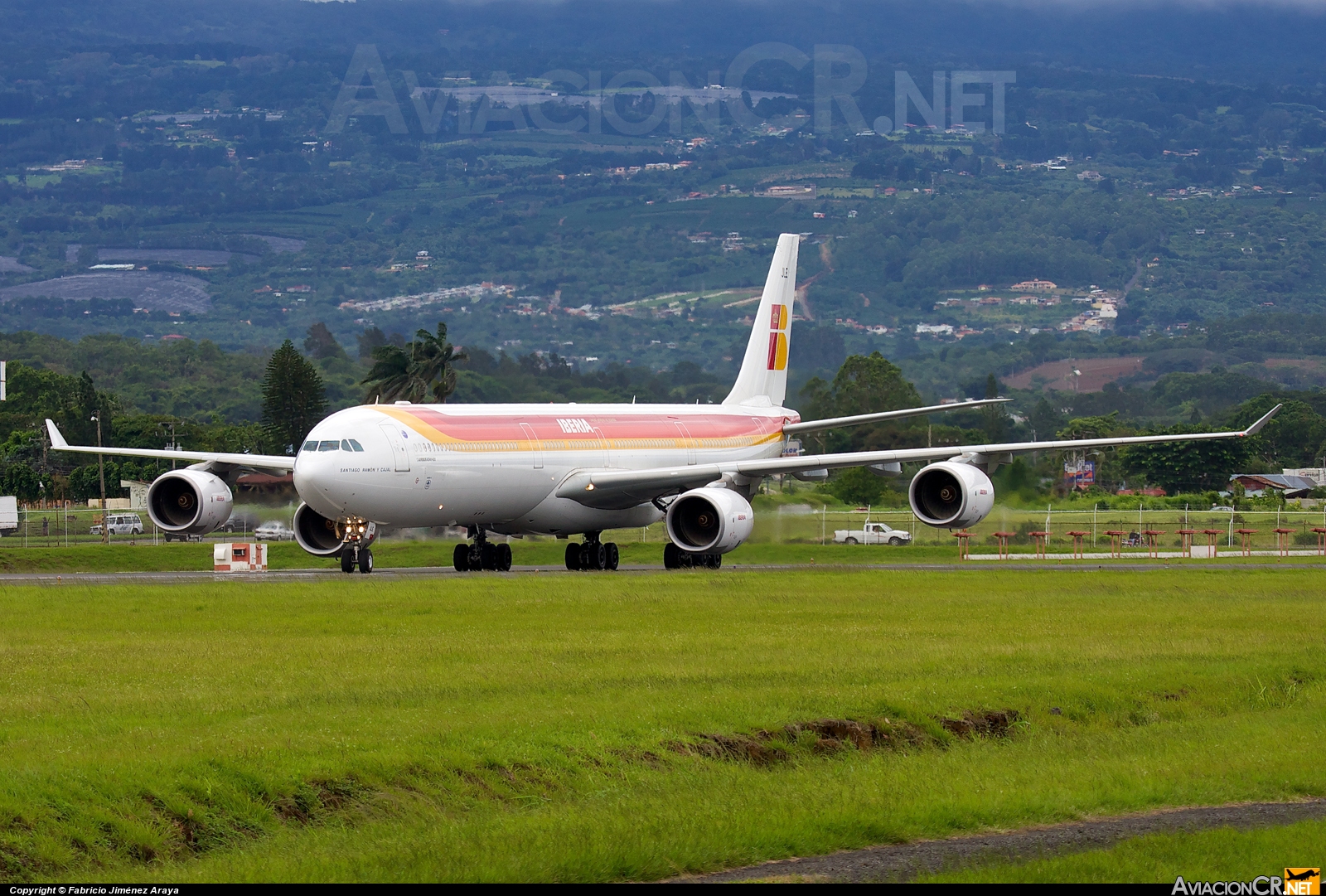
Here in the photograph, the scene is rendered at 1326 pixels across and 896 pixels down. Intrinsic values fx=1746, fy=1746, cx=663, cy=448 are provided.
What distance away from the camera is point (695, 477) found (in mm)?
43469

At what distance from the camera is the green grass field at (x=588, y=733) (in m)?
14.4

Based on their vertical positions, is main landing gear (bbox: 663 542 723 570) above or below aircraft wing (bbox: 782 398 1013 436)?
below

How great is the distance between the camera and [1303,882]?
12.9 meters

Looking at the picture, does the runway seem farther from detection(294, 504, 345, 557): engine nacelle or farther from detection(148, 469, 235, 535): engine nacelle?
detection(148, 469, 235, 535): engine nacelle

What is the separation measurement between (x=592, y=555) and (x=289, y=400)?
5646 cm

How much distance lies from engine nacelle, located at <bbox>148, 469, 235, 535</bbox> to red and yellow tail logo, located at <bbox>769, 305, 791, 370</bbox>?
61.3 feet

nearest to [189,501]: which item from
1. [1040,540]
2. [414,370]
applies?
[1040,540]

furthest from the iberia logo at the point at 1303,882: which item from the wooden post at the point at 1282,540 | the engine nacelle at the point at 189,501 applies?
the wooden post at the point at 1282,540

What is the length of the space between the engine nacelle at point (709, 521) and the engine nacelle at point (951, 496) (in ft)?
13.3

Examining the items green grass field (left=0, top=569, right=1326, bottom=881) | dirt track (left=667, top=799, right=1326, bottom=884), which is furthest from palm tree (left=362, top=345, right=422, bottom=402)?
dirt track (left=667, top=799, right=1326, bottom=884)

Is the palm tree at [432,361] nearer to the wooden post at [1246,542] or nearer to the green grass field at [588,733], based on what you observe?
the wooden post at [1246,542]

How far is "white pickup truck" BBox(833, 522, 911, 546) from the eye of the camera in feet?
212

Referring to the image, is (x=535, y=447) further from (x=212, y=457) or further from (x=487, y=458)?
(x=212, y=457)

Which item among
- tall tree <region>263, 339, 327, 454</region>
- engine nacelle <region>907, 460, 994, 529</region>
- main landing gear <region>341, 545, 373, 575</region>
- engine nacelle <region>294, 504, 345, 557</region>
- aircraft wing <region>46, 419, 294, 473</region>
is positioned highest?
tall tree <region>263, 339, 327, 454</region>
